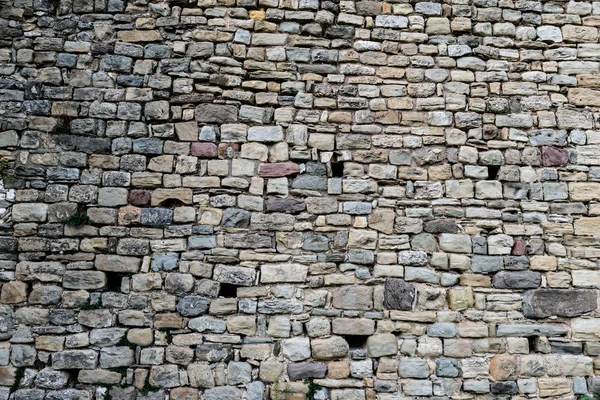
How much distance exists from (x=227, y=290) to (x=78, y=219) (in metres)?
1.28

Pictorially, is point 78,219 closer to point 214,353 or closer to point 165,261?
point 165,261

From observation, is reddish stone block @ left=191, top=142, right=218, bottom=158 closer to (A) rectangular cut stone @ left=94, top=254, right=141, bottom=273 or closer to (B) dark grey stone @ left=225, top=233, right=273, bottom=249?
(B) dark grey stone @ left=225, top=233, right=273, bottom=249

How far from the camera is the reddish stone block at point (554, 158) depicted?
13.1 ft

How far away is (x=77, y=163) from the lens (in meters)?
3.90

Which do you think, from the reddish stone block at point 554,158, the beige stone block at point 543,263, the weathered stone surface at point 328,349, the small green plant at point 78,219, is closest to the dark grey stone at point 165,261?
the small green plant at point 78,219

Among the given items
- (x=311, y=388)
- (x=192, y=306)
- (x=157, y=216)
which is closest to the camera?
(x=311, y=388)

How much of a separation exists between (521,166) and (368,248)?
143 centimetres

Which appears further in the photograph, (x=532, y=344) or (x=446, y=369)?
(x=532, y=344)

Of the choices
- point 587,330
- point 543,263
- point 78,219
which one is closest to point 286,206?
point 78,219

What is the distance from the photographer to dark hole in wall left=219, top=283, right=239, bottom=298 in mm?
3799

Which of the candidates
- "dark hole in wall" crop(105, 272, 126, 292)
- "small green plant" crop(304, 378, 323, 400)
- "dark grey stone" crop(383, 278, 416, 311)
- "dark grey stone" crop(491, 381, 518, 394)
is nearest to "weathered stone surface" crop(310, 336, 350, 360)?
"small green plant" crop(304, 378, 323, 400)

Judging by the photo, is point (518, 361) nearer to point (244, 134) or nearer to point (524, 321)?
point (524, 321)

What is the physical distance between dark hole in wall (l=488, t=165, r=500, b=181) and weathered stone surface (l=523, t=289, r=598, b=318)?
36.9 inches

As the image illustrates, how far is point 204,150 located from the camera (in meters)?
3.94
